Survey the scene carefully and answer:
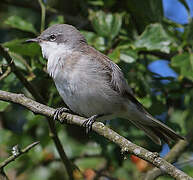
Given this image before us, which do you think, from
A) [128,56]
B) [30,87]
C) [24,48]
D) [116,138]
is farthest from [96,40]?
[116,138]

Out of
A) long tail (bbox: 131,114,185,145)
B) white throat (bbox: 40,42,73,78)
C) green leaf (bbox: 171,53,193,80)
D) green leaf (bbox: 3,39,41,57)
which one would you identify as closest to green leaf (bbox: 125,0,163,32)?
green leaf (bbox: 171,53,193,80)

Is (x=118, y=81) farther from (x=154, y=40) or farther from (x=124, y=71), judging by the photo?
(x=154, y=40)

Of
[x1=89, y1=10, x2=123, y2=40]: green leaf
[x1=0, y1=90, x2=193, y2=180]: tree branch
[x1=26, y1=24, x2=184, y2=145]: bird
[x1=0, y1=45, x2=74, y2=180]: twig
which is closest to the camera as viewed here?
[x1=0, y1=90, x2=193, y2=180]: tree branch

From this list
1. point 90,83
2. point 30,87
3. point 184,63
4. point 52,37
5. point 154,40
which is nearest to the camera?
point 30,87

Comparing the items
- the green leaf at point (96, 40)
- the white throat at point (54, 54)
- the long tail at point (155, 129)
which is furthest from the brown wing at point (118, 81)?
the white throat at point (54, 54)

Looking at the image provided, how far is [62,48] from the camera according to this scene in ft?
12.9

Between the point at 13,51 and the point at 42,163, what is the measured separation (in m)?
1.47

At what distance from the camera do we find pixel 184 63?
3623mm

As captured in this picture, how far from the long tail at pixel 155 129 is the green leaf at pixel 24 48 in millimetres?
1210

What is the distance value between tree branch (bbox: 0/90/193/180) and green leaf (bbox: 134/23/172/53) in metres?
1.16

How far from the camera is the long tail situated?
3699 mm

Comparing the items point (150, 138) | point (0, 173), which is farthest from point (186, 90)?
point (0, 173)

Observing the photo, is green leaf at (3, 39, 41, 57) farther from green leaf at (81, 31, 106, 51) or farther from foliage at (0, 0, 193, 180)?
green leaf at (81, 31, 106, 51)

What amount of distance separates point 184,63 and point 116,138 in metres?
1.40
